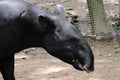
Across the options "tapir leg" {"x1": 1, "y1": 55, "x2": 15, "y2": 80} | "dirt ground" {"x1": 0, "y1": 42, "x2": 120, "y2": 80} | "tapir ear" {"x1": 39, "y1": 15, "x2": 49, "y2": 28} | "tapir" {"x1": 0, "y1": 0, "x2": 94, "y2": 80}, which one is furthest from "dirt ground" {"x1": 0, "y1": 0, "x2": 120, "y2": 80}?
"tapir ear" {"x1": 39, "y1": 15, "x2": 49, "y2": 28}

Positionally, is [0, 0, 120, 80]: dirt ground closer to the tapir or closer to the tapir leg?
the tapir leg

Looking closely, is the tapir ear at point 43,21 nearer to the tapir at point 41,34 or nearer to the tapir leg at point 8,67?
the tapir at point 41,34

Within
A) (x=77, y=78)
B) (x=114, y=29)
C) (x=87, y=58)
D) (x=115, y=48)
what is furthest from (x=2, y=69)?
(x=114, y=29)

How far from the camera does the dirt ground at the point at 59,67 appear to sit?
6.97 metres

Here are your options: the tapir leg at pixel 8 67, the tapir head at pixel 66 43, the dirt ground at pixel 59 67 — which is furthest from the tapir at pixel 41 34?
the dirt ground at pixel 59 67

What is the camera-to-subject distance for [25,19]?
15.9 ft

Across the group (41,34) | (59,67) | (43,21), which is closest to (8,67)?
(41,34)

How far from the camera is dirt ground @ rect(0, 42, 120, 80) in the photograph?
6969mm

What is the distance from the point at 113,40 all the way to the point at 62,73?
123 inches

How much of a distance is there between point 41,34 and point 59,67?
2805mm

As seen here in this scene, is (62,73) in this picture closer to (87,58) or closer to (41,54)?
(41,54)

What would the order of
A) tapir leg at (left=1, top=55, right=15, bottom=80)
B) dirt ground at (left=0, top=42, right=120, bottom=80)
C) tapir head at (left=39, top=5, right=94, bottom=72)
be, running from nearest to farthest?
tapir head at (left=39, top=5, right=94, bottom=72) < tapir leg at (left=1, top=55, right=15, bottom=80) < dirt ground at (left=0, top=42, right=120, bottom=80)

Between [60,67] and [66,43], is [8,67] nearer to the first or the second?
[66,43]

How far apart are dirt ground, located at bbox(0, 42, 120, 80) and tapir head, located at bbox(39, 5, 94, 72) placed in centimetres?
206
